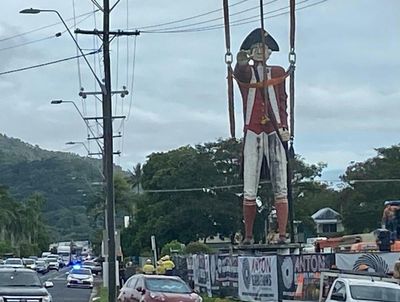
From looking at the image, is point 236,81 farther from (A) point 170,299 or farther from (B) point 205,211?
(B) point 205,211

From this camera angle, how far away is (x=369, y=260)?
1318 inches

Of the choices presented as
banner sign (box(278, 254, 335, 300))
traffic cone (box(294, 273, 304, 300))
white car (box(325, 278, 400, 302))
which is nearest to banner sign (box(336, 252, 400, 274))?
banner sign (box(278, 254, 335, 300))

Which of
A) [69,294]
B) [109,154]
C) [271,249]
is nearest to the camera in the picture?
[109,154]

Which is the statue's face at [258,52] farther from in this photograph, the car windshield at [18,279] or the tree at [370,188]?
the tree at [370,188]

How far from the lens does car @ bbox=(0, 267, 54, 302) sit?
89.3 ft

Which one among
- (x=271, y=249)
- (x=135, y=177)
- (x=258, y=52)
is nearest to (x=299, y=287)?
(x=271, y=249)

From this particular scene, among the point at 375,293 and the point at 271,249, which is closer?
the point at 375,293

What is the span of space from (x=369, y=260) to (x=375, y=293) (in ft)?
36.9

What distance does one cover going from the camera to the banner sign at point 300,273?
103 ft

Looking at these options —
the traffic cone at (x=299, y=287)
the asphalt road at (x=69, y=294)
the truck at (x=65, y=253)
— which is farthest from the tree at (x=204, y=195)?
the truck at (x=65, y=253)

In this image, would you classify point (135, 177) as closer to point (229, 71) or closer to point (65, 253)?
point (65, 253)

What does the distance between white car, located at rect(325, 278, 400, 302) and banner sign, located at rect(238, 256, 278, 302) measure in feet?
37.7

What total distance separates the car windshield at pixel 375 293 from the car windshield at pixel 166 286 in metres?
9.26

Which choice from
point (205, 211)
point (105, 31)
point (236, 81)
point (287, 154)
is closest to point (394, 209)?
point (287, 154)
